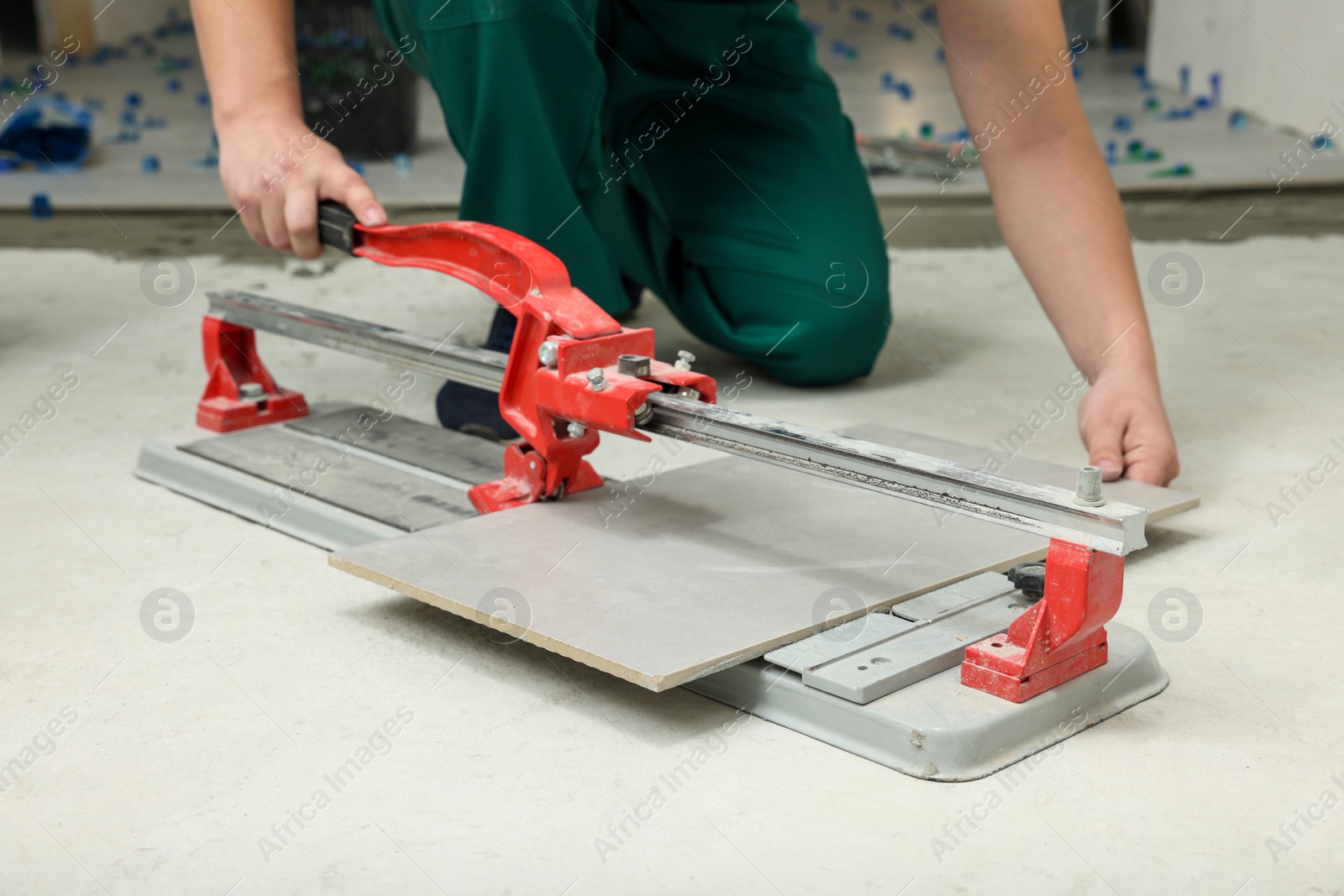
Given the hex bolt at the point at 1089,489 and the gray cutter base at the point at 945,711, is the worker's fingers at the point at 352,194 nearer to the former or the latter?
the gray cutter base at the point at 945,711

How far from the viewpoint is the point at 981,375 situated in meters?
2.05

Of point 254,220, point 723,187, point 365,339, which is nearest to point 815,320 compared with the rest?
point 723,187

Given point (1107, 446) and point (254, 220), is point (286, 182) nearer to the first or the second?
point (254, 220)

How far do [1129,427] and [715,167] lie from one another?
81cm

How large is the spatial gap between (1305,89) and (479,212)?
3.37m

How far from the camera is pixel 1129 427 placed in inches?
59.2

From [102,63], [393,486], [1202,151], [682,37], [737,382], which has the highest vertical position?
[682,37]

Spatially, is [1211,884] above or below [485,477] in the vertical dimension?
above

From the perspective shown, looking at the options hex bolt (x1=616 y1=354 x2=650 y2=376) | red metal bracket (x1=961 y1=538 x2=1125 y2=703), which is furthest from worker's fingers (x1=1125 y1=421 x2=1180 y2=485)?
hex bolt (x1=616 y1=354 x2=650 y2=376)

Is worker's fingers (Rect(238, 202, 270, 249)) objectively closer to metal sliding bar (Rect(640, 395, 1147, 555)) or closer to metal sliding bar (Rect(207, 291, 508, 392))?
metal sliding bar (Rect(207, 291, 508, 392))

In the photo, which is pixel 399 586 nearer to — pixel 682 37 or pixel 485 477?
pixel 485 477

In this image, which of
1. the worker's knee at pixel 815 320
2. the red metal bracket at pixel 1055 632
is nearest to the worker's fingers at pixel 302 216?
the worker's knee at pixel 815 320

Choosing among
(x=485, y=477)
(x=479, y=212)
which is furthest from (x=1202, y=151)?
(x=485, y=477)

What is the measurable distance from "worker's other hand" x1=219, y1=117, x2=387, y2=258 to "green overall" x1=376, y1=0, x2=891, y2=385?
278mm
